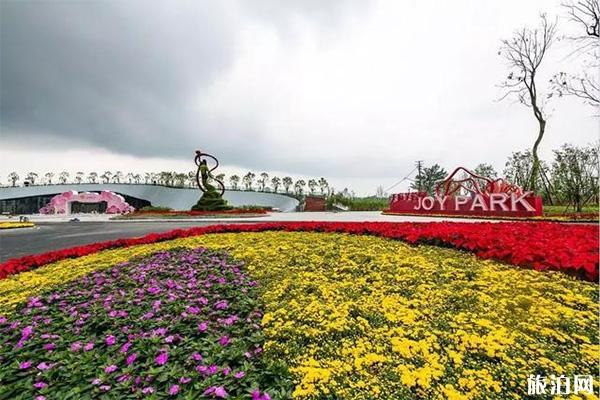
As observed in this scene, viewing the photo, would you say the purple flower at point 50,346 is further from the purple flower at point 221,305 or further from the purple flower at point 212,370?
the purple flower at point 212,370

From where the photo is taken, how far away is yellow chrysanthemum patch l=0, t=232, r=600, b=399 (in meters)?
1.85

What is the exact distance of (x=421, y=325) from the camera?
237cm

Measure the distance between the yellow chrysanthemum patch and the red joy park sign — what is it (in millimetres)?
13582

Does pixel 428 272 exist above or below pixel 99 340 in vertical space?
above

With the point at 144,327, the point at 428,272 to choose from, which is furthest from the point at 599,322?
the point at 144,327

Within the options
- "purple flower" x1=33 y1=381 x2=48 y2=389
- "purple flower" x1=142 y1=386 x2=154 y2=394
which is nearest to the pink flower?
"purple flower" x1=142 y1=386 x2=154 y2=394

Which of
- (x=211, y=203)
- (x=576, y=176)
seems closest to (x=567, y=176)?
(x=576, y=176)

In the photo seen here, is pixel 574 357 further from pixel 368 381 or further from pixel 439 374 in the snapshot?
pixel 368 381

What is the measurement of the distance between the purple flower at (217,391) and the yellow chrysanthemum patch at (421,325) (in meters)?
0.37

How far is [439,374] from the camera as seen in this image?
6.12 ft

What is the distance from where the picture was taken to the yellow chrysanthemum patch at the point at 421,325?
6.08 ft

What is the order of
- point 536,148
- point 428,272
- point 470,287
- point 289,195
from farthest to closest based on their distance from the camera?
point 289,195
point 536,148
point 428,272
point 470,287

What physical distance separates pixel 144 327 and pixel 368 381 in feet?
5.62

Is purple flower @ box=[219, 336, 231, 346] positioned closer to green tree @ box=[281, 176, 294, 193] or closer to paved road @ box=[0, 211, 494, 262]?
paved road @ box=[0, 211, 494, 262]
